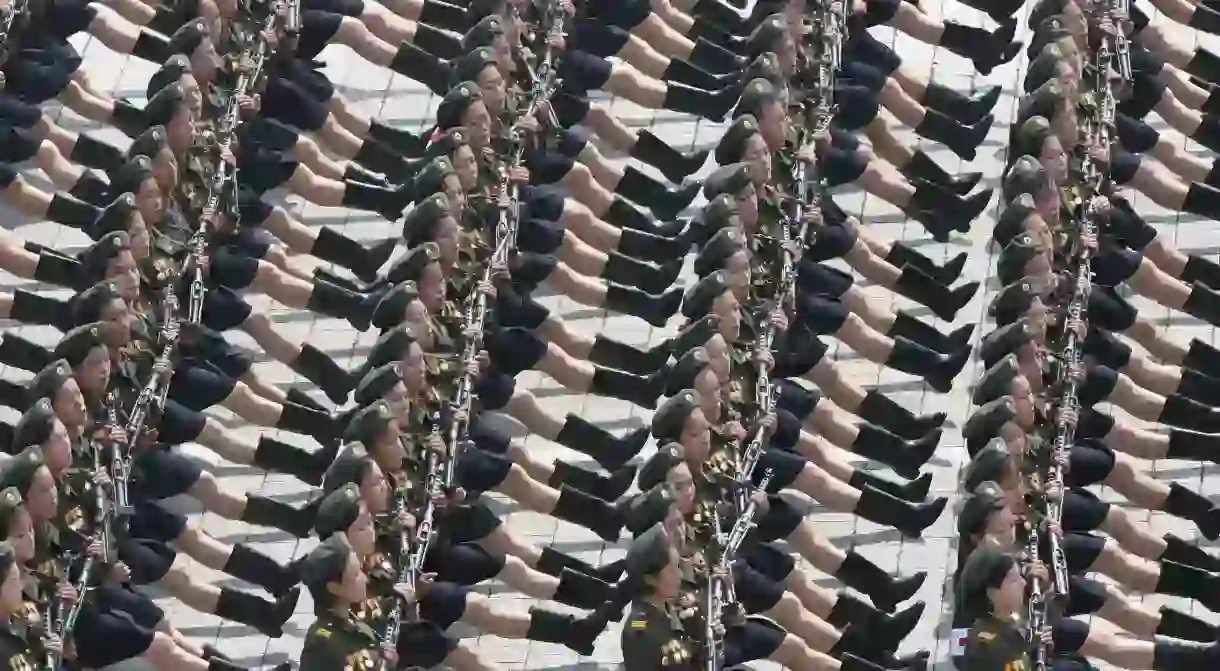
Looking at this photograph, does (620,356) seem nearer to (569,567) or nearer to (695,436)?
(569,567)

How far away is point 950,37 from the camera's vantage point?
39.7 metres

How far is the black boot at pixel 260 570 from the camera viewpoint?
34156 millimetres

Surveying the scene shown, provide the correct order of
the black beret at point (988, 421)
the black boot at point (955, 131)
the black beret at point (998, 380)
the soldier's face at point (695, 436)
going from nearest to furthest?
1. the soldier's face at point (695, 436)
2. the black beret at point (988, 421)
3. the black beret at point (998, 380)
4. the black boot at point (955, 131)

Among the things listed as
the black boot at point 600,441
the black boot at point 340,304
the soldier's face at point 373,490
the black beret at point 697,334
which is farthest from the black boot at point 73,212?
the black beret at point 697,334

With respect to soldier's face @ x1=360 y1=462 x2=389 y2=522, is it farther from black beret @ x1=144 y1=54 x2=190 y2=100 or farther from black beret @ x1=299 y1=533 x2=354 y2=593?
black beret @ x1=144 y1=54 x2=190 y2=100

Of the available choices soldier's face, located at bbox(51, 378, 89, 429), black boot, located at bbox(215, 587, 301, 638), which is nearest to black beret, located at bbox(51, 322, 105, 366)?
soldier's face, located at bbox(51, 378, 89, 429)

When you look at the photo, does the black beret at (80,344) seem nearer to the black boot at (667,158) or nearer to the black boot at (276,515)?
the black boot at (276,515)

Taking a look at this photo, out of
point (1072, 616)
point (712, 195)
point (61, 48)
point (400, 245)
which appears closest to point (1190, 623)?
point (1072, 616)

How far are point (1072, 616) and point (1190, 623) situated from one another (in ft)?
3.54

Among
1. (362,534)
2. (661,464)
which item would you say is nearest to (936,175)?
(661,464)

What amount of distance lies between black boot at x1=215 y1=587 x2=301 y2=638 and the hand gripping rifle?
12.7 ft

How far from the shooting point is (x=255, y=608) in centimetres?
3388

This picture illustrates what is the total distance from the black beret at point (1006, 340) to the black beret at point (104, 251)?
8.13m

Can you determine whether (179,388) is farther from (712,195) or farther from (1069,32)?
(1069,32)
